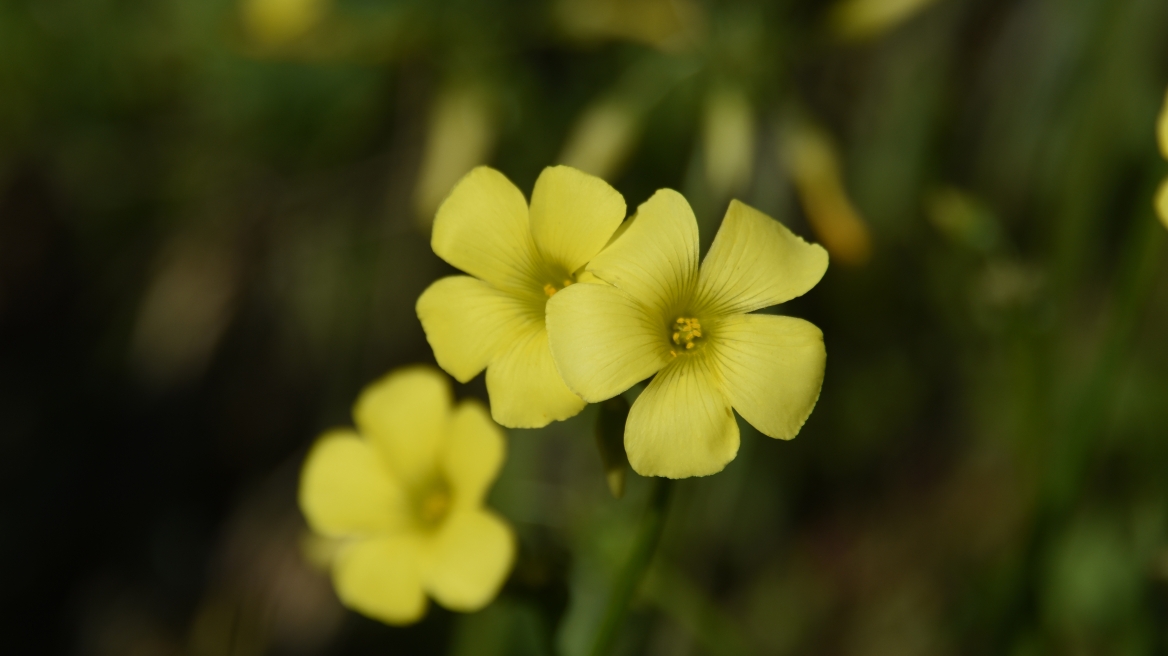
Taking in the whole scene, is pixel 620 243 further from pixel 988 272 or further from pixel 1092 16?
pixel 1092 16

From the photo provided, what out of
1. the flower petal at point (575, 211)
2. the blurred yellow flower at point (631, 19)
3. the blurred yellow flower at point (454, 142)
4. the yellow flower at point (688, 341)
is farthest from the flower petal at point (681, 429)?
the blurred yellow flower at point (631, 19)

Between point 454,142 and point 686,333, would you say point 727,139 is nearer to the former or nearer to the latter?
point 454,142

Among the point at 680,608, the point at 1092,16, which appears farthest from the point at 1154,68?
the point at 680,608

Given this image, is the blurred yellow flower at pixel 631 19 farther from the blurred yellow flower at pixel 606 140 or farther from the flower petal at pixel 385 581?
the flower petal at pixel 385 581

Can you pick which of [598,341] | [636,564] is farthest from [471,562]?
[598,341]

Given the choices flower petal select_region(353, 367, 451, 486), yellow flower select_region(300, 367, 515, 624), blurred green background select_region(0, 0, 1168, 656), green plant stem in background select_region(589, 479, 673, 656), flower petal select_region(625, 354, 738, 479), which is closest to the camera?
flower petal select_region(625, 354, 738, 479)

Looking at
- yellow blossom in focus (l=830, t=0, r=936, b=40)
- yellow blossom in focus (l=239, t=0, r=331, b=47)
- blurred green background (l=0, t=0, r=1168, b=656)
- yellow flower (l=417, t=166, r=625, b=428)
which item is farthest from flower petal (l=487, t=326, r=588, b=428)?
yellow blossom in focus (l=239, t=0, r=331, b=47)

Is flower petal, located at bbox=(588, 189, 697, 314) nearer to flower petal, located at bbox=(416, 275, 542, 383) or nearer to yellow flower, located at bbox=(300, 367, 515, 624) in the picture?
flower petal, located at bbox=(416, 275, 542, 383)
